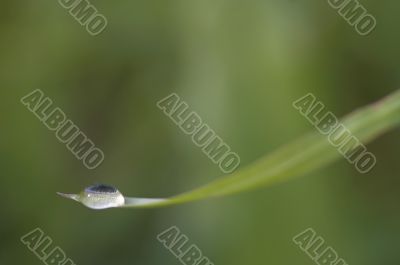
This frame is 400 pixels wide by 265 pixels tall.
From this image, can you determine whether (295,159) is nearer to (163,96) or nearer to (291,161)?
(291,161)

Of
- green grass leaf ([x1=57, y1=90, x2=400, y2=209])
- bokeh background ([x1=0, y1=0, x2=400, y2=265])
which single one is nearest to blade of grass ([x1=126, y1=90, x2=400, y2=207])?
green grass leaf ([x1=57, y1=90, x2=400, y2=209])

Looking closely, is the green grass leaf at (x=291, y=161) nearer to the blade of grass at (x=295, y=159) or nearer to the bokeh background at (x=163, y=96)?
A: the blade of grass at (x=295, y=159)

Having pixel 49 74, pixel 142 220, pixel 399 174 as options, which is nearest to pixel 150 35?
pixel 49 74

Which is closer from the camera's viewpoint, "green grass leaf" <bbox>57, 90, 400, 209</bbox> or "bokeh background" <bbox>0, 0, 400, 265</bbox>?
"green grass leaf" <bbox>57, 90, 400, 209</bbox>

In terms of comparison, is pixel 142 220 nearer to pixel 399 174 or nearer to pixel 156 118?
pixel 156 118

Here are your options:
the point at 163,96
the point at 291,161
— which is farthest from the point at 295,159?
the point at 163,96

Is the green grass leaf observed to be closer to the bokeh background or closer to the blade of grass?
the blade of grass
